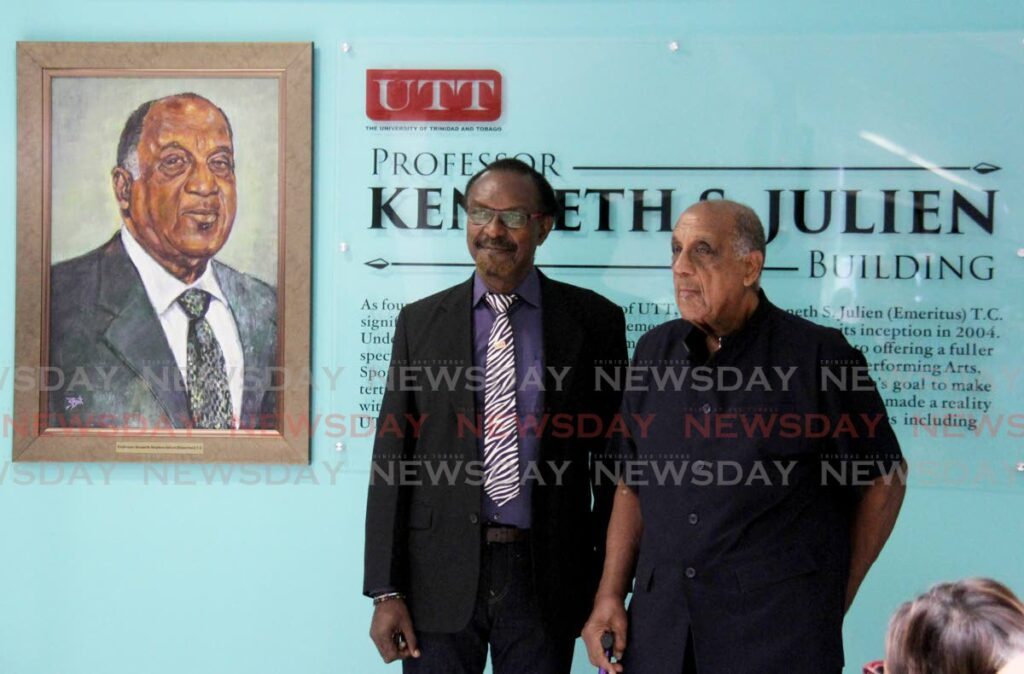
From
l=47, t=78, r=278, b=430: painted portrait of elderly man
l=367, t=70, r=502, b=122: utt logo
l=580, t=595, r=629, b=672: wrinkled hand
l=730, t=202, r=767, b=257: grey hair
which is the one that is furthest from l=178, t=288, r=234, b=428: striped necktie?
l=730, t=202, r=767, b=257: grey hair

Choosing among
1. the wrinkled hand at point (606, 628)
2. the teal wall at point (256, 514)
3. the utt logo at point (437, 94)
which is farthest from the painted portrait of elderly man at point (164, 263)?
the wrinkled hand at point (606, 628)

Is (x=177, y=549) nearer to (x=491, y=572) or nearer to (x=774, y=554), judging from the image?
(x=491, y=572)

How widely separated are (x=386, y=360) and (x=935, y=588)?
1912mm

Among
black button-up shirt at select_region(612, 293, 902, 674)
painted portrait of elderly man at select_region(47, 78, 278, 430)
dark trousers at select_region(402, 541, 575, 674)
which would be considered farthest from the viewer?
painted portrait of elderly man at select_region(47, 78, 278, 430)

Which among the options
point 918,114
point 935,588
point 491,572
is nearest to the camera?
point 935,588

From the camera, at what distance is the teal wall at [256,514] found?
9.67ft

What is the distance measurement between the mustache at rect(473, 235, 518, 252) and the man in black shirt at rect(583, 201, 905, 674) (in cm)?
39

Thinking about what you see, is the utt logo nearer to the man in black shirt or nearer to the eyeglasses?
the eyeglasses

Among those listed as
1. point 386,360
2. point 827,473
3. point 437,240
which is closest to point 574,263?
point 437,240

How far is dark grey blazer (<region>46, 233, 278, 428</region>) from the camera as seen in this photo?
309 centimetres

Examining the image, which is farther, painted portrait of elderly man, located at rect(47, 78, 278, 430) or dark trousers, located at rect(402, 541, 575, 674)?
painted portrait of elderly man, located at rect(47, 78, 278, 430)

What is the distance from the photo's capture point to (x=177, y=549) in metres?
3.13

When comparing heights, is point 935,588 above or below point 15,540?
above

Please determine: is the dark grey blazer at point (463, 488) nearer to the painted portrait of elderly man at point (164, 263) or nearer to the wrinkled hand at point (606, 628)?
the wrinkled hand at point (606, 628)
